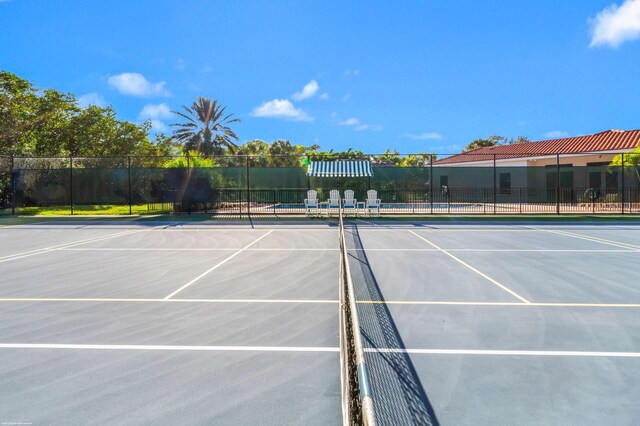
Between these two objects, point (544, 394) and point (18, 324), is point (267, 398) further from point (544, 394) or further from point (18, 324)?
point (18, 324)

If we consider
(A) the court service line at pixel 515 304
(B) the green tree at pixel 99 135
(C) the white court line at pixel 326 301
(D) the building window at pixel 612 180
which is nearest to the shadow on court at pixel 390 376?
(A) the court service line at pixel 515 304

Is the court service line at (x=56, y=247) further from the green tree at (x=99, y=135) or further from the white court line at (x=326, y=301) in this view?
the green tree at (x=99, y=135)

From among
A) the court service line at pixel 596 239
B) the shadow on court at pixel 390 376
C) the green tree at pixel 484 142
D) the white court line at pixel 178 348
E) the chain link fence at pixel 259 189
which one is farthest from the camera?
the green tree at pixel 484 142

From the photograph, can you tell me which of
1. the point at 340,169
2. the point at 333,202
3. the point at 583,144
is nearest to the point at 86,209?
the point at 340,169

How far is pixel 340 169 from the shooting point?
87.0ft

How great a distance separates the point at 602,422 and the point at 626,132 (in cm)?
3985

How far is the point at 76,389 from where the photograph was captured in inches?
148

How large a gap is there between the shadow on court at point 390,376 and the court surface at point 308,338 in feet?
0.05

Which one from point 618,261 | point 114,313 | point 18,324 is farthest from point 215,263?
point 618,261

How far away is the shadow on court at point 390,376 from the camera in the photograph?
3.33 meters

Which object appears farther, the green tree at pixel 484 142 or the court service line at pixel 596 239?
the green tree at pixel 484 142

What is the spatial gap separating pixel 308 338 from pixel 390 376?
1.26 metres

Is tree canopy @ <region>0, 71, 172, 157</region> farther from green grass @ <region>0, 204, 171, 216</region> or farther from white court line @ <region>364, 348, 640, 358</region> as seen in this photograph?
white court line @ <region>364, 348, 640, 358</region>

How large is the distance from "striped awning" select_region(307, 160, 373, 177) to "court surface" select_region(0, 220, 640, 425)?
15.9 m
